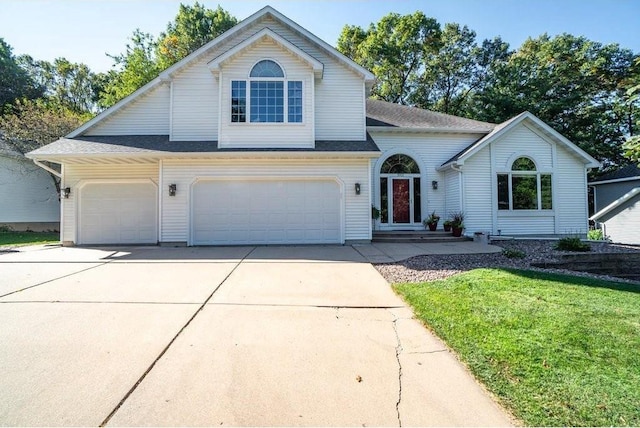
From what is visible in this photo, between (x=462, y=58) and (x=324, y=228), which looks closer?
(x=324, y=228)

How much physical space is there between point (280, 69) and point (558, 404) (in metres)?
11.2

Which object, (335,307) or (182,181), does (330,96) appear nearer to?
(182,181)

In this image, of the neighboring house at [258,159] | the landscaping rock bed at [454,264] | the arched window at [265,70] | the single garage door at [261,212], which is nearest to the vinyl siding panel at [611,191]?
the neighboring house at [258,159]

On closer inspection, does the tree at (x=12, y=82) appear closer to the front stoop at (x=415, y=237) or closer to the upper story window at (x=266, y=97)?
the upper story window at (x=266, y=97)

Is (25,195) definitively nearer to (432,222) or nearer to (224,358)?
(224,358)

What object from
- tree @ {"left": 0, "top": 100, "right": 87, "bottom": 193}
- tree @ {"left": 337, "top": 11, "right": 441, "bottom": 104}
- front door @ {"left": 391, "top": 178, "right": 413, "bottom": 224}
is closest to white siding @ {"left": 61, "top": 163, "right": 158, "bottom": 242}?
front door @ {"left": 391, "top": 178, "right": 413, "bottom": 224}

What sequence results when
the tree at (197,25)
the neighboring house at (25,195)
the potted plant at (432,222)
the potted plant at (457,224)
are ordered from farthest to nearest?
1. the tree at (197,25)
2. the neighboring house at (25,195)
3. the potted plant at (432,222)
4. the potted plant at (457,224)

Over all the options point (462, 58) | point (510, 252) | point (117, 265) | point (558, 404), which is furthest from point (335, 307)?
point (462, 58)

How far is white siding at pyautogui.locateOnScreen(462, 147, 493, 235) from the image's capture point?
11.7 meters

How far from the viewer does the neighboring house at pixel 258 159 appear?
33.3 feet

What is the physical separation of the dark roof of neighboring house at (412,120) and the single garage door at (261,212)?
4.93 m

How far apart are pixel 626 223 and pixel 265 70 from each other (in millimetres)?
16398

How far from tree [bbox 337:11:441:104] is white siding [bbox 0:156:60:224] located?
23741 mm

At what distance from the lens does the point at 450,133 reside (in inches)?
513
